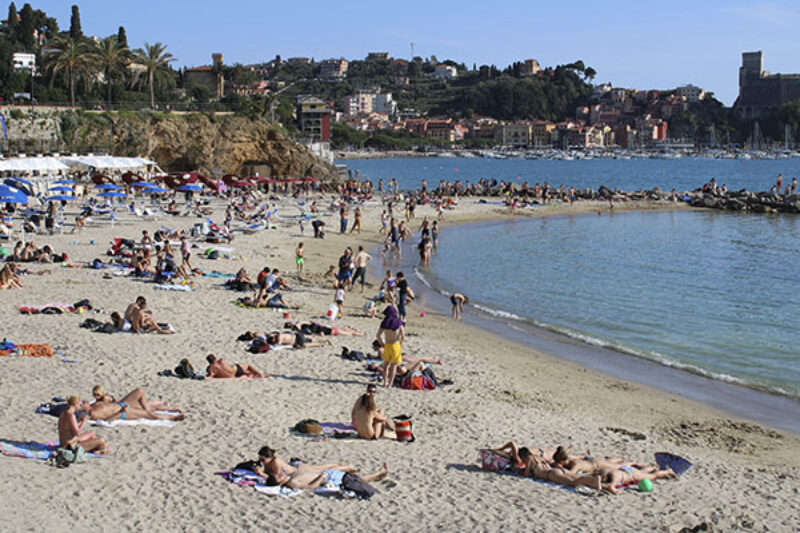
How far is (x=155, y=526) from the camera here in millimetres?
6750

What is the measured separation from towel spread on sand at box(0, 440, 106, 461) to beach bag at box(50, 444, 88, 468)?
0.15 metres

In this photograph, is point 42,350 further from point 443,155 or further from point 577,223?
point 443,155

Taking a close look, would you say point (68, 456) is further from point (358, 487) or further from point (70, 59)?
point (70, 59)

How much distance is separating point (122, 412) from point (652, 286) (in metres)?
17.9

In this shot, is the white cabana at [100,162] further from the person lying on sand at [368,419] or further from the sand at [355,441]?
the person lying on sand at [368,419]

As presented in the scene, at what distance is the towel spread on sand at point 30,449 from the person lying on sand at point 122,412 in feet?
2.22

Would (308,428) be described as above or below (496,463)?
above

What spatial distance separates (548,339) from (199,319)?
714cm

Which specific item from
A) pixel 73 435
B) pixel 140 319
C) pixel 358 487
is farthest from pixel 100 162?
pixel 358 487

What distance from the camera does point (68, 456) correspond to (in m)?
7.77

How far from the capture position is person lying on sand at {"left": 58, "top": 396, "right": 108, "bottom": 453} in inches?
316

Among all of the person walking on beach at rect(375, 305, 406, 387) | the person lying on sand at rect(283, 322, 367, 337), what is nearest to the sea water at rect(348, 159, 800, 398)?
the person lying on sand at rect(283, 322, 367, 337)

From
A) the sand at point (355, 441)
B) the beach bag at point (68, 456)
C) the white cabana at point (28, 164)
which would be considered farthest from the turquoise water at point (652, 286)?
the white cabana at point (28, 164)

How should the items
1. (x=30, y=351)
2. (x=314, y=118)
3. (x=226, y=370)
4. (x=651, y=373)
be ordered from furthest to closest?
1. (x=314, y=118)
2. (x=651, y=373)
3. (x=30, y=351)
4. (x=226, y=370)
